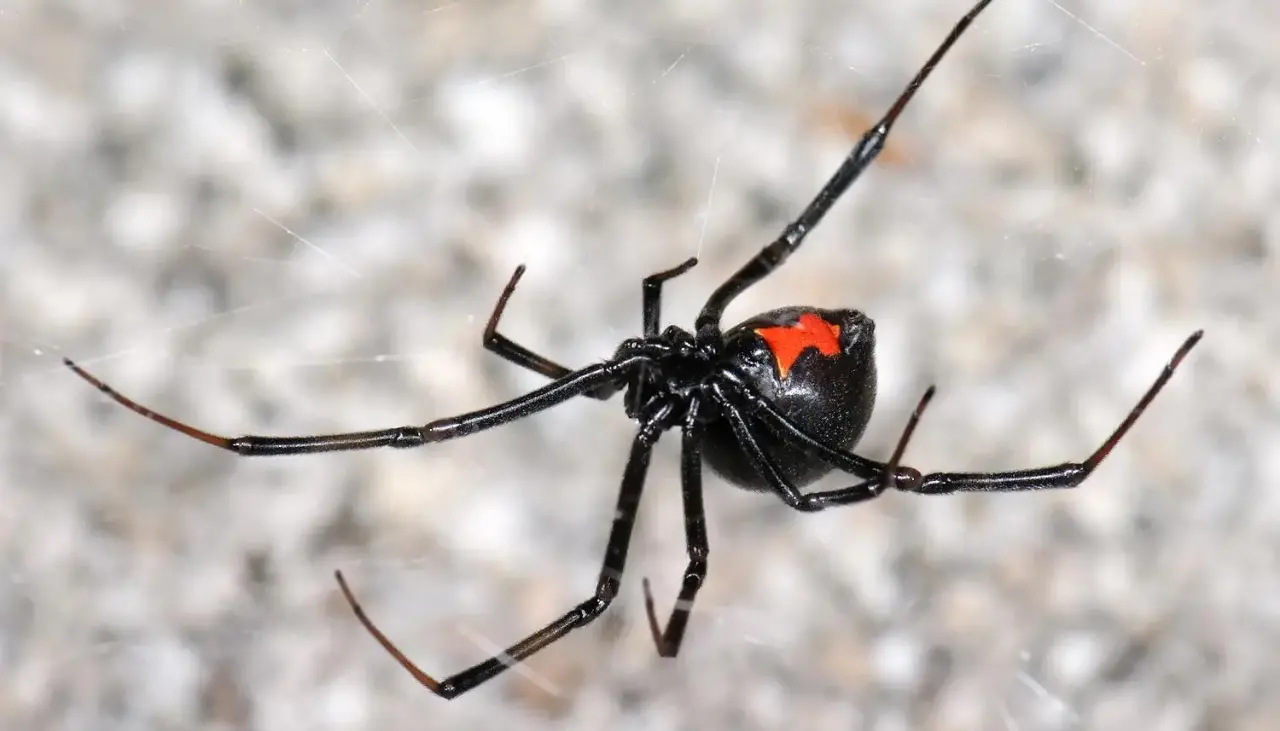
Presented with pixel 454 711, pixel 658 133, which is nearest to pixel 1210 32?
pixel 658 133

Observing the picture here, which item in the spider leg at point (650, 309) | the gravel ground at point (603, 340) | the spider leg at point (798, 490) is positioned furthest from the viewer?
the gravel ground at point (603, 340)

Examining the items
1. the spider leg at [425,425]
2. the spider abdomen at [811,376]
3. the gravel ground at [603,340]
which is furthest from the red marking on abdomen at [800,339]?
the gravel ground at [603,340]

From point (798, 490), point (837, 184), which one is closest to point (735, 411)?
point (798, 490)

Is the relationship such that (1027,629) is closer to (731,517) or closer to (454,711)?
(731,517)

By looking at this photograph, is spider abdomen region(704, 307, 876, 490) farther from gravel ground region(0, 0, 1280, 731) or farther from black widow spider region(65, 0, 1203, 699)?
A: gravel ground region(0, 0, 1280, 731)

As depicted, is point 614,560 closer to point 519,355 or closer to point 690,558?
point 690,558

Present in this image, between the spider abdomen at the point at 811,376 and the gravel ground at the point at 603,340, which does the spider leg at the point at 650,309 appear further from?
the gravel ground at the point at 603,340

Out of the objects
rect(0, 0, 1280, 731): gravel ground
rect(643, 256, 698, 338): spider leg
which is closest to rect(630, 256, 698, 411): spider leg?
rect(643, 256, 698, 338): spider leg
